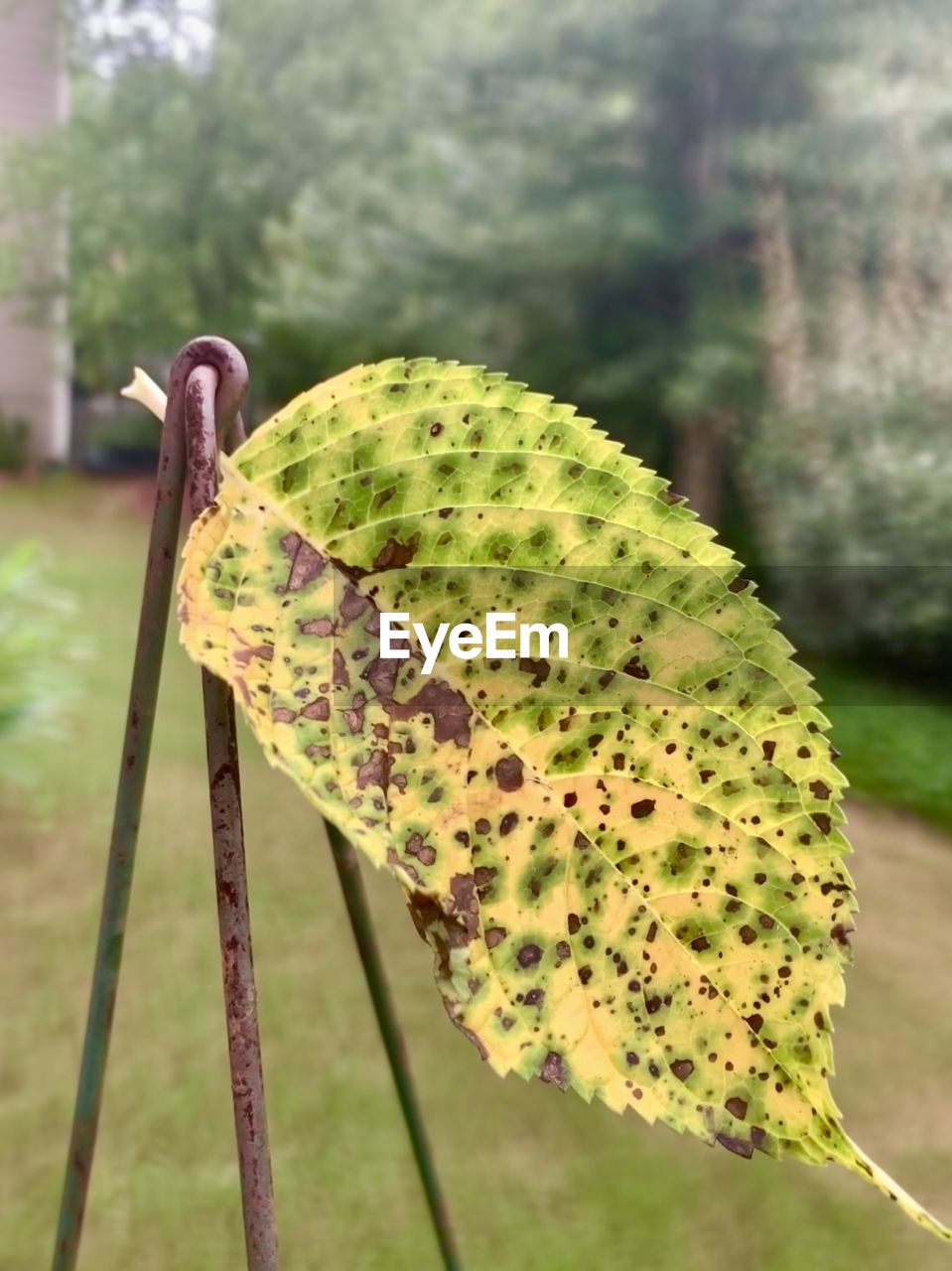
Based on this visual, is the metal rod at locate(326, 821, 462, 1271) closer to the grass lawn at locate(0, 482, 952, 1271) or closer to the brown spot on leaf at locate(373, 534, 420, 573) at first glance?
the brown spot on leaf at locate(373, 534, 420, 573)

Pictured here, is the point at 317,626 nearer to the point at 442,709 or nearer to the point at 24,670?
the point at 442,709

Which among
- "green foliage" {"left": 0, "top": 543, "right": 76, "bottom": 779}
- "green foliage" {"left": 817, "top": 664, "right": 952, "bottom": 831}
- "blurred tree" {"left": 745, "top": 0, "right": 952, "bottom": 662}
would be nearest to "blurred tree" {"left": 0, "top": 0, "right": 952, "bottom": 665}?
"blurred tree" {"left": 745, "top": 0, "right": 952, "bottom": 662}

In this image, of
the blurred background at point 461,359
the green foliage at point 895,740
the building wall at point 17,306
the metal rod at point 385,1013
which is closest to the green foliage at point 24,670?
the blurred background at point 461,359

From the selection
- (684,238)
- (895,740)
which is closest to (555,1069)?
(895,740)

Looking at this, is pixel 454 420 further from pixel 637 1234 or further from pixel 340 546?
pixel 637 1234

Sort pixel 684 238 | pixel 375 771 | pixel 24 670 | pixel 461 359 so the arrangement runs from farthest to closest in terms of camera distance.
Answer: pixel 461 359
pixel 684 238
pixel 24 670
pixel 375 771

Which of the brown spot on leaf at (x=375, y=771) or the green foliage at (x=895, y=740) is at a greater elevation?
the green foliage at (x=895, y=740)

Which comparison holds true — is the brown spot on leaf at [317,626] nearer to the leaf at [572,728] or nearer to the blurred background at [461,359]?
the leaf at [572,728]
